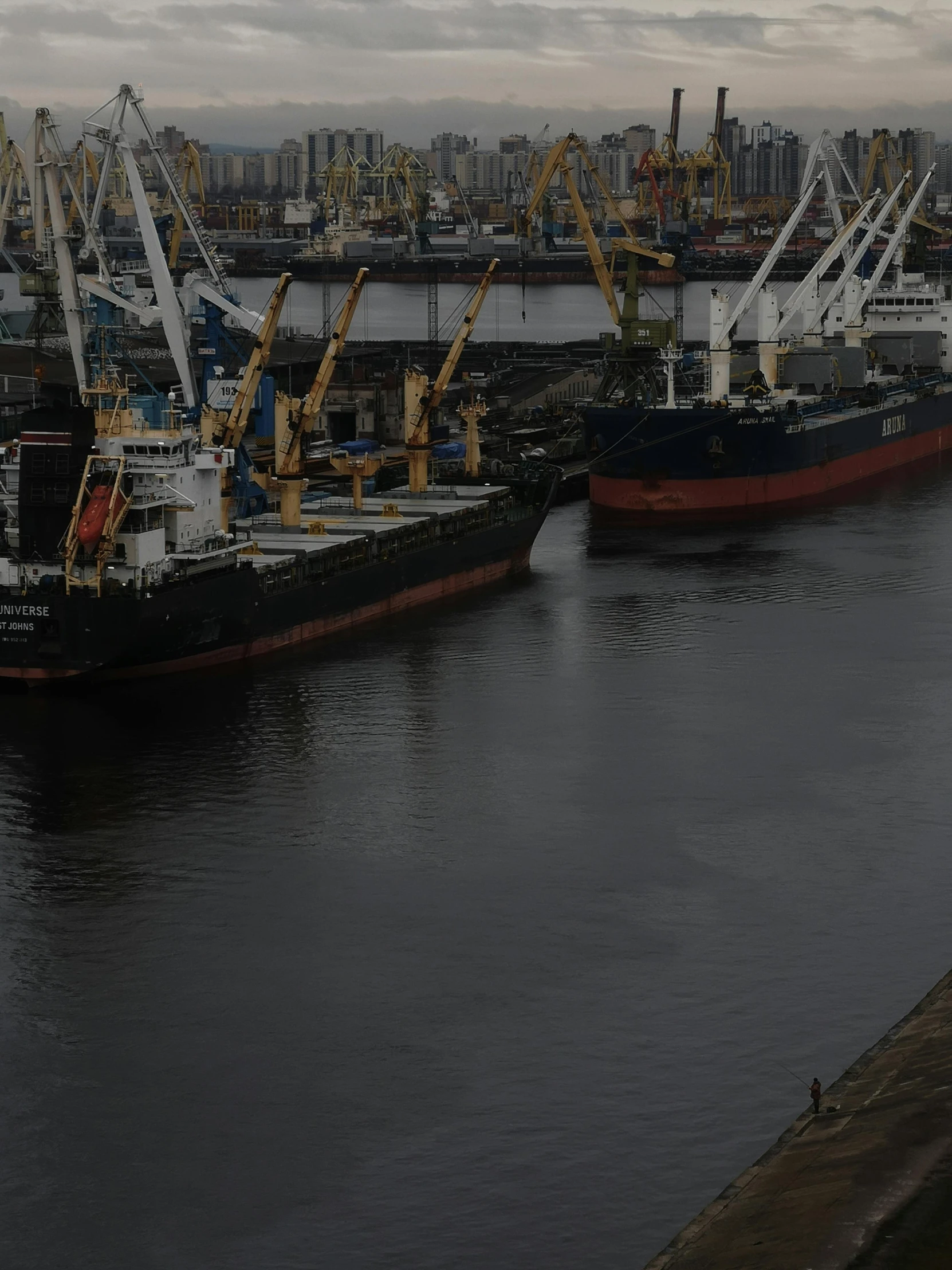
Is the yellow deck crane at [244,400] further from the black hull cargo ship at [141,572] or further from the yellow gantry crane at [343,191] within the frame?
the yellow gantry crane at [343,191]

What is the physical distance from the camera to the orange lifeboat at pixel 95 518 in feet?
93.8

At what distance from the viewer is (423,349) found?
7531 centimetres

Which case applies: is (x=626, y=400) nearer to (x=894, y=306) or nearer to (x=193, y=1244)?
(x=894, y=306)

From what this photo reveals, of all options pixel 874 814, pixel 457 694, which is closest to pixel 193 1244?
pixel 874 814

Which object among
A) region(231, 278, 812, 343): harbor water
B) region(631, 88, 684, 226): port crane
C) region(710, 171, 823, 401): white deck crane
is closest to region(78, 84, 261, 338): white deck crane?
region(710, 171, 823, 401): white deck crane

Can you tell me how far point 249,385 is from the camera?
34.9 meters

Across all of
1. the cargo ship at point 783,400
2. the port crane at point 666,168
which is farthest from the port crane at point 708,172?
the cargo ship at point 783,400

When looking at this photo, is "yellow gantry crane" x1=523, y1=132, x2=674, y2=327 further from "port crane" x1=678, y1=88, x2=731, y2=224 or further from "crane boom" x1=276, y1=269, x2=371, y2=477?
"port crane" x1=678, y1=88, x2=731, y2=224

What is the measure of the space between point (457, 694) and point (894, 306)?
41.8 metres

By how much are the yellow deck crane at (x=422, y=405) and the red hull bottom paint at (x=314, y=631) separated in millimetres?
3067

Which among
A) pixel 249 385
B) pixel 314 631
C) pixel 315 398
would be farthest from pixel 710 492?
pixel 314 631

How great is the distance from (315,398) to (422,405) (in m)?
5.05

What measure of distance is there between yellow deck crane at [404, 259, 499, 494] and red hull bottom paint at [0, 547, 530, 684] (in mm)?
3067

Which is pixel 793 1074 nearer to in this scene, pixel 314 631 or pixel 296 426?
pixel 314 631
